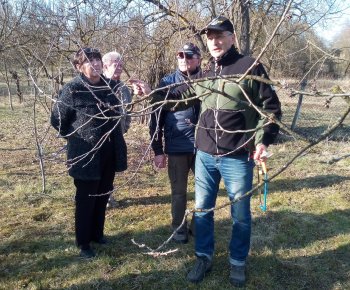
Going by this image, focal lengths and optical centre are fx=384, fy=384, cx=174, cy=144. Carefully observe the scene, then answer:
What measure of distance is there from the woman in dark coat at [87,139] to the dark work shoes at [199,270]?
0.92 m

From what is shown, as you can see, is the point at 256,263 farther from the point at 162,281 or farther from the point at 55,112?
the point at 55,112

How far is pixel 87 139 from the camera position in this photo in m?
3.06

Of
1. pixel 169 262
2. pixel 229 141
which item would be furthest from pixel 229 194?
pixel 169 262

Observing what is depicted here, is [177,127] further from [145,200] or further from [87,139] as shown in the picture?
[145,200]

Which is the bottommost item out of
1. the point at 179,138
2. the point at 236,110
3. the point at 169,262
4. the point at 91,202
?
the point at 169,262

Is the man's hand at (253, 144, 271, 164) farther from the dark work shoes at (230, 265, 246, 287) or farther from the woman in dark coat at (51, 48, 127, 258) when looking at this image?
the woman in dark coat at (51, 48, 127, 258)

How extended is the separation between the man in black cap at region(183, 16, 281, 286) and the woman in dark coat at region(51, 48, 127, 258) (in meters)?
0.74

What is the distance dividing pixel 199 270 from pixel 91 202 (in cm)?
104

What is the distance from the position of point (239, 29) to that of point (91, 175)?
6.25m

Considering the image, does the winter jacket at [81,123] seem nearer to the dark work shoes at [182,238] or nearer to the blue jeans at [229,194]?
the blue jeans at [229,194]

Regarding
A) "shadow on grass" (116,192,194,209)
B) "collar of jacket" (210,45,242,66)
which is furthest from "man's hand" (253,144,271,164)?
"shadow on grass" (116,192,194,209)

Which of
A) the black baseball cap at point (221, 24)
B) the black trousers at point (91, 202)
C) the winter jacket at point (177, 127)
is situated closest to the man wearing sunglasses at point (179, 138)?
the winter jacket at point (177, 127)

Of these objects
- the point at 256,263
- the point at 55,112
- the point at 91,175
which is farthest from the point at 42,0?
the point at 256,263

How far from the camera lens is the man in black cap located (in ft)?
8.36
